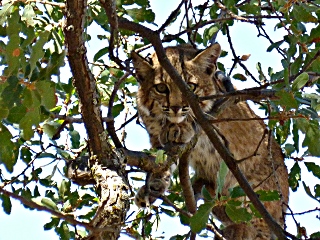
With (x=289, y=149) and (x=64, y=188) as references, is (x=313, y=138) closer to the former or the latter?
(x=289, y=149)

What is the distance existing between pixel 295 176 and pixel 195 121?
35.0 inches

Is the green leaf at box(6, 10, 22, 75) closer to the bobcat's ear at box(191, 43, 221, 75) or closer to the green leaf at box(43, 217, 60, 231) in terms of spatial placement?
the green leaf at box(43, 217, 60, 231)

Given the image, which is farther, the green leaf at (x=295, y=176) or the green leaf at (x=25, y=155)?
the green leaf at (x=295, y=176)

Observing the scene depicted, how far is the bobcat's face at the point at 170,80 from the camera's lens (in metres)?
5.92

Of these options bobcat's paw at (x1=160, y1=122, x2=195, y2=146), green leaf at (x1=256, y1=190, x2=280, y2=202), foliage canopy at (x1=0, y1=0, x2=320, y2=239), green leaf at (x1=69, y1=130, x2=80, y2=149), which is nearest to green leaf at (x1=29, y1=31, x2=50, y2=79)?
foliage canopy at (x1=0, y1=0, x2=320, y2=239)

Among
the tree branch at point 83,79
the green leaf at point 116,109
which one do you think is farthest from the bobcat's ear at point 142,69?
the tree branch at point 83,79

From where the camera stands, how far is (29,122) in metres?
2.68

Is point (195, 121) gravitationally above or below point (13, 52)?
above

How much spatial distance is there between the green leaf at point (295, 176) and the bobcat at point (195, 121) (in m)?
0.20

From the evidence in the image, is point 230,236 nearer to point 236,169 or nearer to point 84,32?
point 236,169

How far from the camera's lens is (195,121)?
567 centimetres

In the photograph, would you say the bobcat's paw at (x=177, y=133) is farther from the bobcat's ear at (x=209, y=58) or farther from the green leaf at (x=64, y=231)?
the green leaf at (x=64, y=231)

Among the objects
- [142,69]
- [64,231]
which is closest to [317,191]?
[64,231]

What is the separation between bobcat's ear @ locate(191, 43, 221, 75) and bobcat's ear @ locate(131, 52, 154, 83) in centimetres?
40
